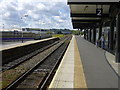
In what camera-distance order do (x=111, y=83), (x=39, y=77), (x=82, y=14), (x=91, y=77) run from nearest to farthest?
(x=111, y=83) → (x=91, y=77) → (x=39, y=77) → (x=82, y=14)

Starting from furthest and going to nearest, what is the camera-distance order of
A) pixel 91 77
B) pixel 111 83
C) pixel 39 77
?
pixel 39 77 < pixel 91 77 < pixel 111 83

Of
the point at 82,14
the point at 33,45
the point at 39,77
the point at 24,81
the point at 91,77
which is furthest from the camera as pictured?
the point at 33,45

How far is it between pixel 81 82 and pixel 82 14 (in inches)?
778

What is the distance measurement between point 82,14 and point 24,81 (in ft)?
57.9

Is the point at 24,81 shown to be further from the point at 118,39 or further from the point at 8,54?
the point at 8,54

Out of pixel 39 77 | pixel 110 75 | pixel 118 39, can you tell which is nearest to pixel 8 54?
pixel 39 77

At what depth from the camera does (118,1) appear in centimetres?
1276

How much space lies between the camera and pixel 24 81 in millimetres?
11344

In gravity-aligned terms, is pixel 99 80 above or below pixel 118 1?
below

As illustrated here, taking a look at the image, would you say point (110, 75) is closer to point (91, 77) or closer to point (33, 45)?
point (91, 77)

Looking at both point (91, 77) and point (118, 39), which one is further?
point (118, 39)

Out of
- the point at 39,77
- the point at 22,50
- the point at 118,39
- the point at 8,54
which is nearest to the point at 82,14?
the point at 22,50

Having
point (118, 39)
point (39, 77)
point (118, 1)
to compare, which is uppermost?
point (118, 1)

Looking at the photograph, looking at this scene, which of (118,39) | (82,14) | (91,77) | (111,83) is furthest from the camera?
(82,14)
